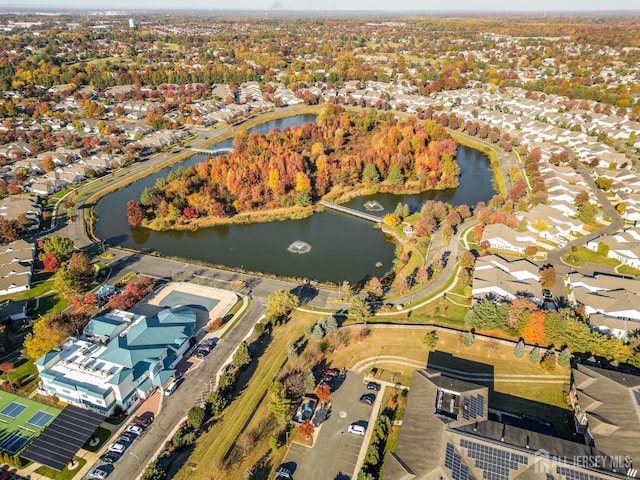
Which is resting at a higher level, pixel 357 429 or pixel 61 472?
pixel 357 429

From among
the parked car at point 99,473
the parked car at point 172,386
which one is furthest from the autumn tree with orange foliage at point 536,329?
the parked car at point 99,473

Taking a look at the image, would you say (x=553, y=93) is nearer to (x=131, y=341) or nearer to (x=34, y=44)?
(x=131, y=341)

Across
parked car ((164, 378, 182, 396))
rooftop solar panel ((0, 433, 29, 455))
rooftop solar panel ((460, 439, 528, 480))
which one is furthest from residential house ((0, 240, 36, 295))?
rooftop solar panel ((460, 439, 528, 480))

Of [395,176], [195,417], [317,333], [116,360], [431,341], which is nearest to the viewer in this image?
[195,417]

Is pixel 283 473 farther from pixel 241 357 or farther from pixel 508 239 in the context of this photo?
pixel 508 239

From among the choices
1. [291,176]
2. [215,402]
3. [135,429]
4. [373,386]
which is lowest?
[135,429]

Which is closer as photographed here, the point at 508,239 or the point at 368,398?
the point at 368,398

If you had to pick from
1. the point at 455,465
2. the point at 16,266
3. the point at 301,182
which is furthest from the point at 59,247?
the point at 455,465
